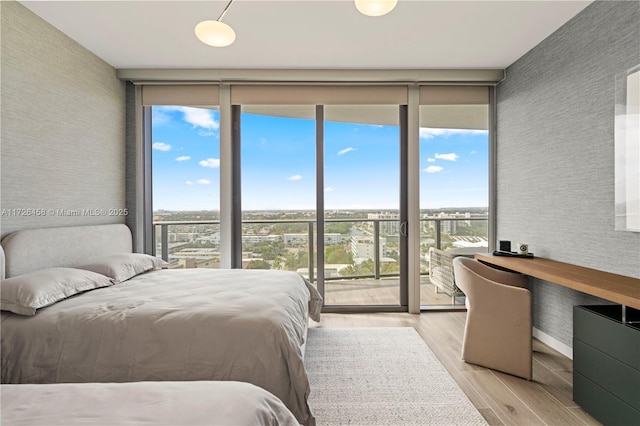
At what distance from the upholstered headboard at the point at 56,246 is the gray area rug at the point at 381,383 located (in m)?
2.15

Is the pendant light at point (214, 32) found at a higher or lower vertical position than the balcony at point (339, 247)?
higher

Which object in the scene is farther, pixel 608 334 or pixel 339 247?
pixel 339 247

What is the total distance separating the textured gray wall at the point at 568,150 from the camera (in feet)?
8.16

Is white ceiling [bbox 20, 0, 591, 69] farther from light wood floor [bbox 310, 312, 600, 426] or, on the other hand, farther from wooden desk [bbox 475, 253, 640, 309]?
light wood floor [bbox 310, 312, 600, 426]

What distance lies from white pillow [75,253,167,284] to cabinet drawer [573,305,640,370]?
10.6 ft

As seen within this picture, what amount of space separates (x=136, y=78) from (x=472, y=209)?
4.17 meters

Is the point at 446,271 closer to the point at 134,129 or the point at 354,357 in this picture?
the point at 354,357

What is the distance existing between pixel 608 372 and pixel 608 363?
0.05 m

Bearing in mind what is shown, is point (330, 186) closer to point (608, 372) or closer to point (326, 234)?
point (326, 234)

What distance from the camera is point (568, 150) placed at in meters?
2.94

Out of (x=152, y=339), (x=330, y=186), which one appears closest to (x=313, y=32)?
(x=330, y=186)

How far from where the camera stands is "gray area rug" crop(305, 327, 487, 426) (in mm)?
2090

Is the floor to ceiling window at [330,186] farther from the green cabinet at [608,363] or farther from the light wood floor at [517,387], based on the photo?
the green cabinet at [608,363]

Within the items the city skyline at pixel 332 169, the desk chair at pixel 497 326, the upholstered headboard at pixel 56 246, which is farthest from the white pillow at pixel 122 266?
Answer: the desk chair at pixel 497 326
